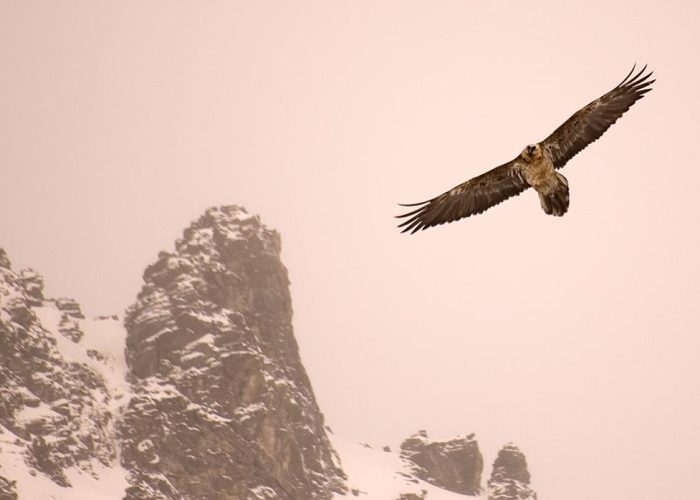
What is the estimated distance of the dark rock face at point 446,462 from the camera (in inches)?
4734

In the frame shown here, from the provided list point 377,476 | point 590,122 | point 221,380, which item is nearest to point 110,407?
point 221,380

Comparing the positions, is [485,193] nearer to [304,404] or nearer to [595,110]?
[595,110]

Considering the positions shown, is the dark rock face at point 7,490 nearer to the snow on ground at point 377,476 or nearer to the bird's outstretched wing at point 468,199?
the snow on ground at point 377,476

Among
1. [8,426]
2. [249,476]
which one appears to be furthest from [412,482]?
[8,426]

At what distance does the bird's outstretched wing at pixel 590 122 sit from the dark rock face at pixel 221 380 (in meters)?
66.8

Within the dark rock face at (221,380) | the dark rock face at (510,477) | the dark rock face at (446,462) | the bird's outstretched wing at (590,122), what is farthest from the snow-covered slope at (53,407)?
the bird's outstretched wing at (590,122)

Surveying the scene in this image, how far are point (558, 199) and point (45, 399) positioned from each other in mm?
75413

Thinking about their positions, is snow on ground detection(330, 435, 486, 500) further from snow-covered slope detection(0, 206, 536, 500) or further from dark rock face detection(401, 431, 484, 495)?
dark rock face detection(401, 431, 484, 495)

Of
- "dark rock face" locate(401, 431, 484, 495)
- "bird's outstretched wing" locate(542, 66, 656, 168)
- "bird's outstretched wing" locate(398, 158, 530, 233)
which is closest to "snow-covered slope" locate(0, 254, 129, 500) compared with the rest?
"dark rock face" locate(401, 431, 484, 495)

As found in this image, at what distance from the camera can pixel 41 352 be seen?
95000 millimetres

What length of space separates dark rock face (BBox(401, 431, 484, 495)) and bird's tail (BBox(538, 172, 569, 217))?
97.3 meters

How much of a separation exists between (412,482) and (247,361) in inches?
965

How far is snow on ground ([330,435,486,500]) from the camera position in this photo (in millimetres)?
105812

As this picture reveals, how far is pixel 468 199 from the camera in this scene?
93.1 ft
